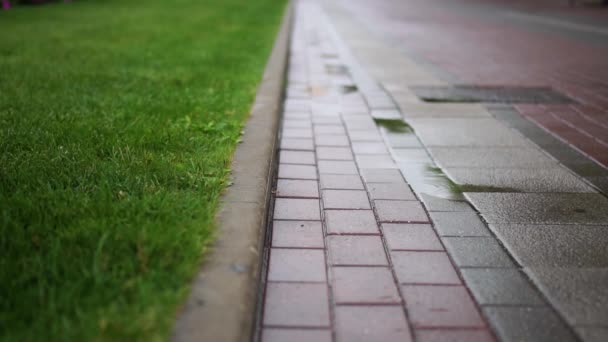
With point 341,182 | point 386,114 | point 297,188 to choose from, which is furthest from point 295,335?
point 386,114

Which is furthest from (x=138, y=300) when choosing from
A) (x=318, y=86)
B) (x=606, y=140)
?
(x=318, y=86)

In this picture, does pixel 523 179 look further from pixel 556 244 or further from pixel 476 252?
pixel 476 252

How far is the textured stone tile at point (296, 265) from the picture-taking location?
7.52ft

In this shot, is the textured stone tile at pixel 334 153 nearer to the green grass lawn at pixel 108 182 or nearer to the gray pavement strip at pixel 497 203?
the gray pavement strip at pixel 497 203

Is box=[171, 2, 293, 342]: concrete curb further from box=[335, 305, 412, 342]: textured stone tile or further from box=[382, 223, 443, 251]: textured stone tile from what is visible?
box=[382, 223, 443, 251]: textured stone tile

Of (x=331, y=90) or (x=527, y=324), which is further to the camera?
(x=331, y=90)

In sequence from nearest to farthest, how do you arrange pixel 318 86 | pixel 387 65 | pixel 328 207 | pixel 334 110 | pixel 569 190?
pixel 328 207, pixel 569 190, pixel 334 110, pixel 318 86, pixel 387 65

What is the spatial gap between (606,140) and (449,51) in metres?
5.83

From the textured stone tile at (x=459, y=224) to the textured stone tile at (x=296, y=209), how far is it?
685 millimetres

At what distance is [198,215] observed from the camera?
247cm

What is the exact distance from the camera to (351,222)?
9.26ft

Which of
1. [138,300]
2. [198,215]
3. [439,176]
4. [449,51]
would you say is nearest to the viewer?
[138,300]

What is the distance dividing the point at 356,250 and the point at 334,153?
155 centimetres

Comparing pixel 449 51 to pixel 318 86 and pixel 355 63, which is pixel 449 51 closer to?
pixel 355 63
